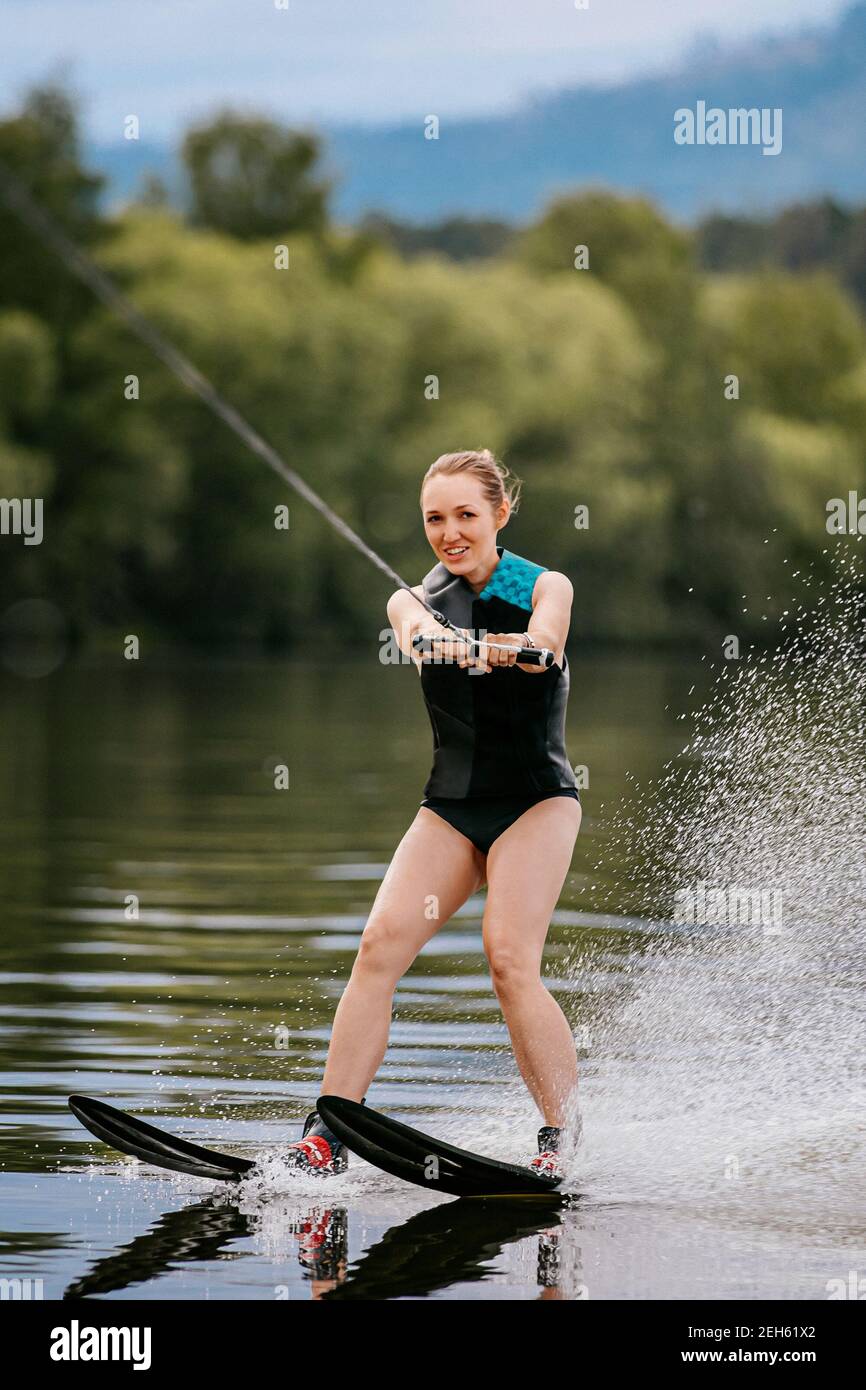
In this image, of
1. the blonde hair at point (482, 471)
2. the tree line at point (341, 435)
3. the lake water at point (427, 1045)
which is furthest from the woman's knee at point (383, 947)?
the tree line at point (341, 435)

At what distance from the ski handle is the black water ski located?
1211 millimetres

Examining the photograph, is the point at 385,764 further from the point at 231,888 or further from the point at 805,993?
the point at 805,993

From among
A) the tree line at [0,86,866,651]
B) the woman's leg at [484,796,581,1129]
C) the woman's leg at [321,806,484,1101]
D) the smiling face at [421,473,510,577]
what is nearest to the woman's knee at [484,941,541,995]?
the woman's leg at [484,796,581,1129]

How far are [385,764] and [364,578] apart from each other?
31047 mm

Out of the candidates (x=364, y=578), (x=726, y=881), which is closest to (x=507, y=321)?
(x=364, y=578)

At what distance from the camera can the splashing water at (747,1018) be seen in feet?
20.9

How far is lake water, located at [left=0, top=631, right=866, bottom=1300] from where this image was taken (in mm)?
5516

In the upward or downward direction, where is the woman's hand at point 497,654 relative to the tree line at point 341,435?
downward

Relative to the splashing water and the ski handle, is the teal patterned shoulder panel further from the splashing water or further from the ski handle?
the splashing water

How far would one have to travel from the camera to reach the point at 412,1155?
603cm

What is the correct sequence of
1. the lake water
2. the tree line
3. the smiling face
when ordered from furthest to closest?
1. the tree line
2. the smiling face
3. the lake water

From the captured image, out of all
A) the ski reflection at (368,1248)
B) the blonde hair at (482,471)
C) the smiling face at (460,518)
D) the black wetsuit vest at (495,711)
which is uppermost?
the blonde hair at (482,471)

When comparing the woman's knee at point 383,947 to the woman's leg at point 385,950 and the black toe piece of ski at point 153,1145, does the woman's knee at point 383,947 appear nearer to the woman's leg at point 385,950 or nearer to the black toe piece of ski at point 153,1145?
the woman's leg at point 385,950

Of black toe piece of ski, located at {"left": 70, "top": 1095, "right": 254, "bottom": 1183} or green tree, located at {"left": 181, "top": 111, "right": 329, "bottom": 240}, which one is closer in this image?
black toe piece of ski, located at {"left": 70, "top": 1095, "right": 254, "bottom": 1183}
